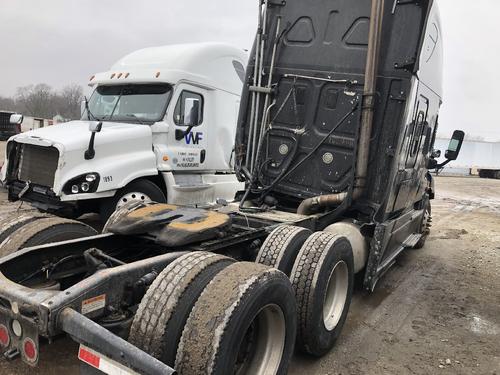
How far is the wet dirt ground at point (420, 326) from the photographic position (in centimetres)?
357

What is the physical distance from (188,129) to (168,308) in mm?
5405

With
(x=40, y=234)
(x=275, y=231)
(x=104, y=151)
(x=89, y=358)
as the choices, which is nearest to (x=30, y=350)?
(x=89, y=358)

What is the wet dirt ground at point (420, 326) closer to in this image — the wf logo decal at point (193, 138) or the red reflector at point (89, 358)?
the red reflector at point (89, 358)

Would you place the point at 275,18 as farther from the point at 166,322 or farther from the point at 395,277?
the point at 166,322

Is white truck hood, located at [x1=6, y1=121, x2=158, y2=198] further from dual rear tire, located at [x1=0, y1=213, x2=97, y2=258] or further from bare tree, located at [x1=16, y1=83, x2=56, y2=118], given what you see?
bare tree, located at [x1=16, y1=83, x2=56, y2=118]

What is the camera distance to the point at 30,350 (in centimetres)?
222

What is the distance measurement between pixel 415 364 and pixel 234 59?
661 cm

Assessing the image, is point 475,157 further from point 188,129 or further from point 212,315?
point 212,315

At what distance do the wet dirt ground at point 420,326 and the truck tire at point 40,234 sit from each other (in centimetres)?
87

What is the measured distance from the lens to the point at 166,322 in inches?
90.9

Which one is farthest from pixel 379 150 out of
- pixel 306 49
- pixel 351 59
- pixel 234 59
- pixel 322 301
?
pixel 234 59

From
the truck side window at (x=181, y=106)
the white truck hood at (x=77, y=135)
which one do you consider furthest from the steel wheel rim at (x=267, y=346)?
the truck side window at (x=181, y=106)

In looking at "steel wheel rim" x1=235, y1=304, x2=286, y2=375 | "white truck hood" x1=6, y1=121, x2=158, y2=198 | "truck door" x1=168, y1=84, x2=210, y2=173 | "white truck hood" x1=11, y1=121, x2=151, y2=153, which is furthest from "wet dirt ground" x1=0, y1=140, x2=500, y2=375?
"truck door" x1=168, y1=84, x2=210, y2=173

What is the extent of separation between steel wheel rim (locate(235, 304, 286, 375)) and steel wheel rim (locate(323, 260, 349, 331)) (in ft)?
3.38
